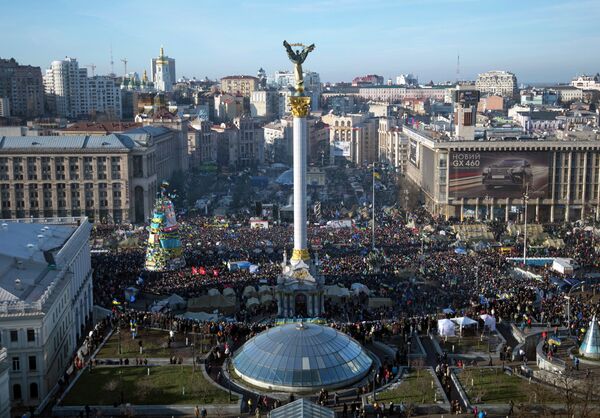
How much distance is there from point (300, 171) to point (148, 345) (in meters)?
15.9

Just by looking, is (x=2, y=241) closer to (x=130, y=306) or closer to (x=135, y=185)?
(x=130, y=306)

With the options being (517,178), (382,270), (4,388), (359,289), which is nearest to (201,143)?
(517,178)

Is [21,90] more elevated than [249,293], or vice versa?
[21,90]

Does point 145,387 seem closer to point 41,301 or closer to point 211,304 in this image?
point 41,301

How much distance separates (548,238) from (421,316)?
29.2m

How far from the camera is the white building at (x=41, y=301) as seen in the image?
3406cm

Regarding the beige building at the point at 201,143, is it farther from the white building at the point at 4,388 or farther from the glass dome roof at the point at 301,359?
the white building at the point at 4,388

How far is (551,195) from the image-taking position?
86.1 metres

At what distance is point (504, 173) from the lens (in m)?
85.0

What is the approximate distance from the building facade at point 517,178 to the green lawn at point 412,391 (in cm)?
5191

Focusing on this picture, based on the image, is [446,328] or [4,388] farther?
[446,328]

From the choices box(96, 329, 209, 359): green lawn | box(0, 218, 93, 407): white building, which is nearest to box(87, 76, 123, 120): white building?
box(0, 218, 93, 407): white building

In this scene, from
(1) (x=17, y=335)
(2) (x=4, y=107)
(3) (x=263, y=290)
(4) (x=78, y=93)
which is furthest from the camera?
(4) (x=78, y=93)

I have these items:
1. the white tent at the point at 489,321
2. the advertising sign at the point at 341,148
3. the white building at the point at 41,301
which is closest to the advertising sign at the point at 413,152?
the advertising sign at the point at 341,148
